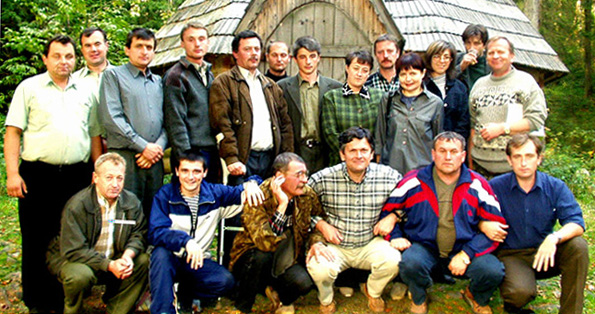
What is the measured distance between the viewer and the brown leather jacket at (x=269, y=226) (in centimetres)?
375

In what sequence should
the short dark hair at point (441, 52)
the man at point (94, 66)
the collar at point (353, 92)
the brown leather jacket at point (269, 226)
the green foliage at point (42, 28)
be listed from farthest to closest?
the green foliage at point (42, 28), the short dark hair at point (441, 52), the collar at point (353, 92), the man at point (94, 66), the brown leather jacket at point (269, 226)

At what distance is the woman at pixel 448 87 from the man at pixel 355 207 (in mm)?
992

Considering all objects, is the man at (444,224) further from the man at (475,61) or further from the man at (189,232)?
the man at (475,61)

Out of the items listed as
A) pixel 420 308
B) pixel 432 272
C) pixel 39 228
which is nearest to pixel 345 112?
pixel 432 272

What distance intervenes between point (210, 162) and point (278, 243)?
0.98 m

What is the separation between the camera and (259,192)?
150 inches

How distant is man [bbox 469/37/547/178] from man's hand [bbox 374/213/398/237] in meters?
1.10

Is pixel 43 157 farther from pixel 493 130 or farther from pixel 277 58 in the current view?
pixel 493 130

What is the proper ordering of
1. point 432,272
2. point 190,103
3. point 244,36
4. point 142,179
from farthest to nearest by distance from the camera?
point 244,36
point 190,103
point 142,179
point 432,272

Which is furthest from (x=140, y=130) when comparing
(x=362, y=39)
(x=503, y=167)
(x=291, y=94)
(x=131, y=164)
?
(x=362, y=39)

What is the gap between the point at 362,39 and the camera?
6.70m

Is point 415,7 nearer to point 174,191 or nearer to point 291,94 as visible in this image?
point 291,94

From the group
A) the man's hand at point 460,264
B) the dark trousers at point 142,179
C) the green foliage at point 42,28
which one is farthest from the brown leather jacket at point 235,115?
the green foliage at point 42,28

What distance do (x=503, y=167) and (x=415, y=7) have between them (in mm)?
4656
